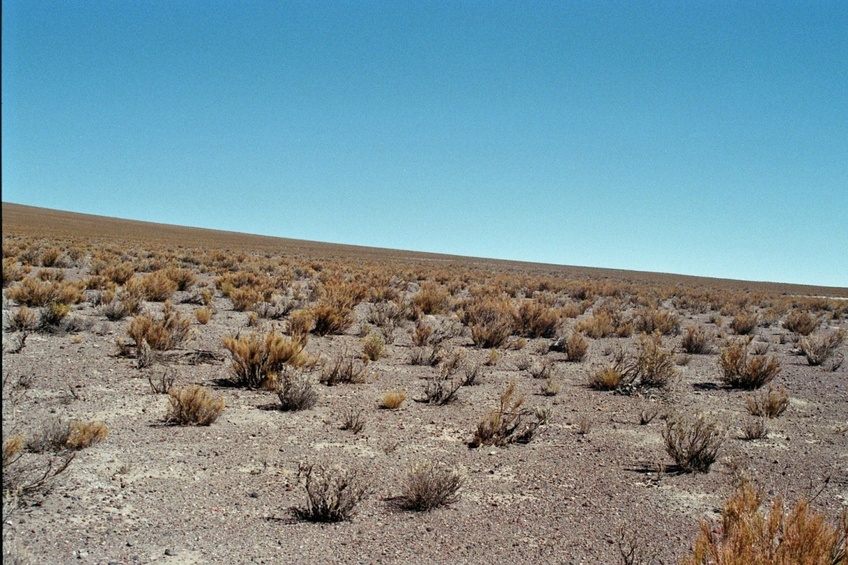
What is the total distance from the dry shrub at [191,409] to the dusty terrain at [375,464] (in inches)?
4.0

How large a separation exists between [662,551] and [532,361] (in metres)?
7.80

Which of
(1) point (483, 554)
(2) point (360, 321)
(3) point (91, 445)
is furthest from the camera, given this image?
(2) point (360, 321)

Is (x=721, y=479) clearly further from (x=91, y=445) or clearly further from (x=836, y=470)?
(x=91, y=445)

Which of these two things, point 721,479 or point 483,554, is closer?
point 483,554

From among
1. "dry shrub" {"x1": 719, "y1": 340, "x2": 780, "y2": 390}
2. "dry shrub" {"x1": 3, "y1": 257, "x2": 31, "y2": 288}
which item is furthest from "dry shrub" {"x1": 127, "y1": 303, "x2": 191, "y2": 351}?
"dry shrub" {"x1": 719, "y1": 340, "x2": 780, "y2": 390}

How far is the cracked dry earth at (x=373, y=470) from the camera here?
4395 millimetres

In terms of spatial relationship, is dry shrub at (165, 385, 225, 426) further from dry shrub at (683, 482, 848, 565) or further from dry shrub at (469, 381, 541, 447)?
dry shrub at (683, 482, 848, 565)

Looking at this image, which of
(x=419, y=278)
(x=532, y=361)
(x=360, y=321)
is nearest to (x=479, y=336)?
(x=532, y=361)

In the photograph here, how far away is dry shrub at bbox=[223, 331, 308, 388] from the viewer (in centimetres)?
881

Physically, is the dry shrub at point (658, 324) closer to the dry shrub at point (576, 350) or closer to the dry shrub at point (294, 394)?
the dry shrub at point (576, 350)

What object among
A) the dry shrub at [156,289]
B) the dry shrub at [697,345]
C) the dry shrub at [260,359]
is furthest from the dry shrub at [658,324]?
the dry shrub at [156,289]

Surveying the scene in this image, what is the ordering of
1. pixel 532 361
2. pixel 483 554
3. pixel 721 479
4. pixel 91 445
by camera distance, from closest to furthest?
pixel 483 554 < pixel 91 445 < pixel 721 479 < pixel 532 361

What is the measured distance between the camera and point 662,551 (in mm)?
4629

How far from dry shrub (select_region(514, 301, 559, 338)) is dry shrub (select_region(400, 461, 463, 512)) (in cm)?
1116
